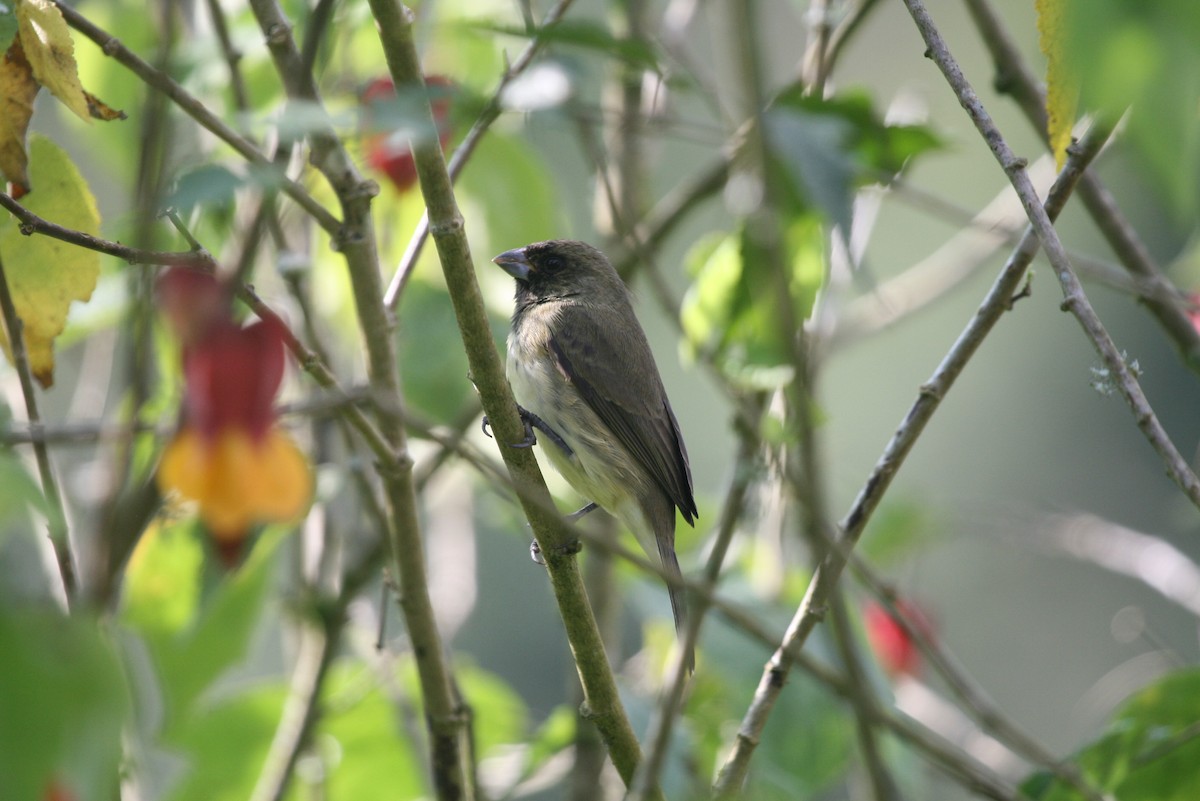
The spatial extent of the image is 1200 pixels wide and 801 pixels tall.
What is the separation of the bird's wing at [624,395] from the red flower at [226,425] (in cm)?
221

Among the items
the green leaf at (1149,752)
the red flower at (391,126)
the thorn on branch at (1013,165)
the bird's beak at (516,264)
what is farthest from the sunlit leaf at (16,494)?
the bird's beak at (516,264)

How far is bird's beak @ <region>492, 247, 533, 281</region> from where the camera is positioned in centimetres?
395

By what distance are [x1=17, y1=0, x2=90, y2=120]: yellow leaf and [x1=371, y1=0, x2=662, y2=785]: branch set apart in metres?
0.51

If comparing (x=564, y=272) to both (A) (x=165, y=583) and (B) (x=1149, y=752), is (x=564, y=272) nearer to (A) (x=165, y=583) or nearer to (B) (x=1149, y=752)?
(A) (x=165, y=583)

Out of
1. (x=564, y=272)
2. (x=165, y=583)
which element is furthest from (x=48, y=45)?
(x=564, y=272)

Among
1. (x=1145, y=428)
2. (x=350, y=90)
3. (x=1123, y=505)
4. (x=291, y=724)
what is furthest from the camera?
(x=1123, y=505)

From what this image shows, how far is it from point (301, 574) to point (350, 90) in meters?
1.46

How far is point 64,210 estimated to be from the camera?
1.96m

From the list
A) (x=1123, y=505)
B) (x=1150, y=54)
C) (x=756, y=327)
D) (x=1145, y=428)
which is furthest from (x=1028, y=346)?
(x=1150, y=54)

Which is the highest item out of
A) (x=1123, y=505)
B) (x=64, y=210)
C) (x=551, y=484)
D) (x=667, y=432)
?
(x=1123, y=505)

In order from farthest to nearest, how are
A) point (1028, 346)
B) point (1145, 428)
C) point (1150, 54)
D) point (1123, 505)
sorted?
point (1028, 346) < point (1123, 505) < point (1145, 428) < point (1150, 54)

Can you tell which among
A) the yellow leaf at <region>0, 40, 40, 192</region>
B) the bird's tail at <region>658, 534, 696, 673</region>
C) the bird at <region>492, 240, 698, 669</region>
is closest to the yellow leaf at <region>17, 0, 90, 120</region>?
the yellow leaf at <region>0, 40, 40, 192</region>

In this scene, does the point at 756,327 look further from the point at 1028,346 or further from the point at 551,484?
the point at 1028,346

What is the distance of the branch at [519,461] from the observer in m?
1.96
